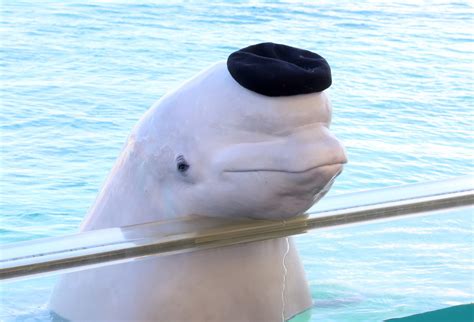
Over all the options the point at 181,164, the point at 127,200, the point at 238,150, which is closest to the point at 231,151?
the point at 238,150

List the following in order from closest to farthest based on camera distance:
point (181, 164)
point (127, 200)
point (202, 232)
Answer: point (202, 232) < point (181, 164) < point (127, 200)

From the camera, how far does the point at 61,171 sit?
7066 mm

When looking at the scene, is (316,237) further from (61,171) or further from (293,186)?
(61,171)

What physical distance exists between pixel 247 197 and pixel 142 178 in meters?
0.39

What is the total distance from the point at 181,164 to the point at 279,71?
0.38 meters

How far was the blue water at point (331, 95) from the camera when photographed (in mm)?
2336

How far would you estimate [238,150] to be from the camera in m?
2.15

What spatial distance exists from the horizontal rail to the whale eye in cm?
20

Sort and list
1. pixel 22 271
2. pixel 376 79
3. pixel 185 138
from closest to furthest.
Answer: pixel 22 271 → pixel 185 138 → pixel 376 79

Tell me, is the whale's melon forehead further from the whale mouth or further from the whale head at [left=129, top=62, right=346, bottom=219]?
the whale mouth

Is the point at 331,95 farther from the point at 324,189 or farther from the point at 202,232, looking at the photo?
the point at 202,232

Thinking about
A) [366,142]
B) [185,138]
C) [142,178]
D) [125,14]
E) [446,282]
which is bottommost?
[125,14]

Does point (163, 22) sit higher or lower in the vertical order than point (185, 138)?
lower

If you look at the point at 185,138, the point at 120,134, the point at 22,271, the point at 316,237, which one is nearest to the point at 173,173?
the point at 185,138
